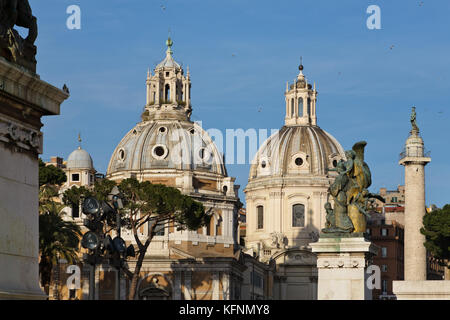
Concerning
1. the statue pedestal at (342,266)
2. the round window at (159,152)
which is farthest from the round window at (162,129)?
the statue pedestal at (342,266)

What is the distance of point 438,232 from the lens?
84.9 meters

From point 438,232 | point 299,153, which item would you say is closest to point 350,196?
point 438,232

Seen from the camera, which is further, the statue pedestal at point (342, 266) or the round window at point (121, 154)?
the round window at point (121, 154)

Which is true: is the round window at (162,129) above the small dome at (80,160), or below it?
above

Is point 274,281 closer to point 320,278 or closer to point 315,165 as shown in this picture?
point 315,165

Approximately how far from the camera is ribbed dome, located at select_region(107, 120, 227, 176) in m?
103

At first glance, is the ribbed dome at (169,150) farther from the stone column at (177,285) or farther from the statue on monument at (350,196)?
the statue on monument at (350,196)

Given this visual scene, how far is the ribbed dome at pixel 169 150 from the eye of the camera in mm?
103312

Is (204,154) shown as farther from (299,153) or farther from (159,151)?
(299,153)

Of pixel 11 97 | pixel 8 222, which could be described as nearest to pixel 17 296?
pixel 8 222

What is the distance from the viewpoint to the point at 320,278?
2531 cm

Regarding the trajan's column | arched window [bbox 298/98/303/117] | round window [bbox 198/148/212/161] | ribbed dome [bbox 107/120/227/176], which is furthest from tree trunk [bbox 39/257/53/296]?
arched window [bbox 298/98/303/117]

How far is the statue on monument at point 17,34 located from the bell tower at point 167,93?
315 ft

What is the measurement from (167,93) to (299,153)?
19.9m
